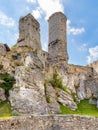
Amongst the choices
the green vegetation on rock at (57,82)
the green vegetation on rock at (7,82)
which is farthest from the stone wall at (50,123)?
Answer: the green vegetation on rock at (57,82)

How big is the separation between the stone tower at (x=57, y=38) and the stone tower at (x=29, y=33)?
5.75m

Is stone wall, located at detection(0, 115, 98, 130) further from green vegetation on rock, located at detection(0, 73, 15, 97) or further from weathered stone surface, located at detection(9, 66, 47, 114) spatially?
green vegetation on rock, located at detection(0, 73, 15, 97)

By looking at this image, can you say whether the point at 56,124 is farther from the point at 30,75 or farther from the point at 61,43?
the point at 61,43

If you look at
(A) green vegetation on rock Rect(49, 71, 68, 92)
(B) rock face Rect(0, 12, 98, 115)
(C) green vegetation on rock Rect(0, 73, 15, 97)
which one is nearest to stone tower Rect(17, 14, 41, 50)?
(B) rock face Rect(0, 12, 98, 115)

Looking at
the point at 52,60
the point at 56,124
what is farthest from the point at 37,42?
the point at 56,124

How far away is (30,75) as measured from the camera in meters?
34.3

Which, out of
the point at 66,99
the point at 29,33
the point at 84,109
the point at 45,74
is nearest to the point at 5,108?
the point at 66,99

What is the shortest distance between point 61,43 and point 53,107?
65.9 ft

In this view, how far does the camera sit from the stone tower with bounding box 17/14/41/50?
45.5 meters

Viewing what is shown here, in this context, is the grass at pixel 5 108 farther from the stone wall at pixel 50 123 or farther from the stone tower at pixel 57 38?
the stone tower at pixel 57 38

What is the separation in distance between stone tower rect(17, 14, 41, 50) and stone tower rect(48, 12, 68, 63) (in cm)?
575

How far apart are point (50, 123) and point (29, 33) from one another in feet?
80.4

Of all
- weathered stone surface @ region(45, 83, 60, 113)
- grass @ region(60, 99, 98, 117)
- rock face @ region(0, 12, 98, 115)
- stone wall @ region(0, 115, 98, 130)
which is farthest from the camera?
grass @ region(60, 99, 98, 117)

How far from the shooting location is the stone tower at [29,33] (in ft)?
149
